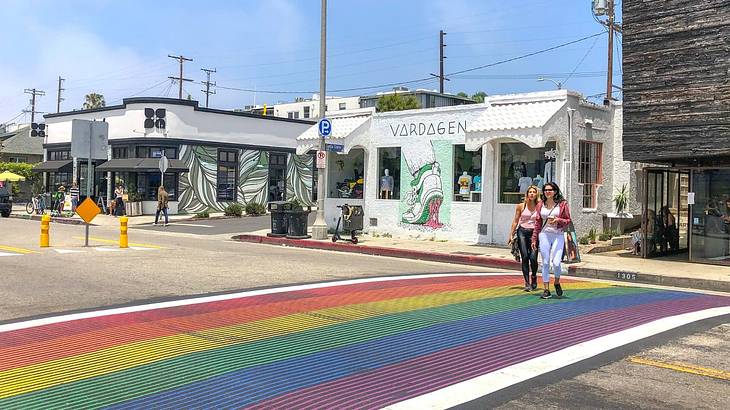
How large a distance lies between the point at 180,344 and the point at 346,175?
57.4 ft

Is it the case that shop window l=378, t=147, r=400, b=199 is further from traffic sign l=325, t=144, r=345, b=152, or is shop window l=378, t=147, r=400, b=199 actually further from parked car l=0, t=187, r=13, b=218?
parked car l=0, t=187, r=13, b=218

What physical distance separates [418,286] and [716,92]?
8713 mm

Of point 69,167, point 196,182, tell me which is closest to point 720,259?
point 196,182

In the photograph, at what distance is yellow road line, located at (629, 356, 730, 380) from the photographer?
5.62 metres

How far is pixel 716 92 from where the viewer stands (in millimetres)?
14281

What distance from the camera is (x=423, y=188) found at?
67.9ft

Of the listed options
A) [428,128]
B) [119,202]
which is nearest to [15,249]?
[428,128]

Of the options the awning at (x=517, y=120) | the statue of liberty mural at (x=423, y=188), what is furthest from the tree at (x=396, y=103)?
the awning at (x=517, y=120)

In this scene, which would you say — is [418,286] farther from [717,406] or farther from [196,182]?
[196,182]

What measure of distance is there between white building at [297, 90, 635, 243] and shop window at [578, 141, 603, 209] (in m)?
0.03

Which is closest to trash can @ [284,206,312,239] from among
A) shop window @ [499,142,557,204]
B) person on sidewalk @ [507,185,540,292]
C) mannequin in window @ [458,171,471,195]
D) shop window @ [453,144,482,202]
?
shop window @ [453,144,482,202]

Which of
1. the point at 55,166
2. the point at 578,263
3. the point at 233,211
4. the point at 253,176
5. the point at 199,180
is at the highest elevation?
the point at 55,166

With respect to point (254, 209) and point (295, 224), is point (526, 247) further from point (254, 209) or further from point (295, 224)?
point (254, 209)

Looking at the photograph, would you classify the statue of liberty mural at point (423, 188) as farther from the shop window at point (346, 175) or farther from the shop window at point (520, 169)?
the shop window at point (346, 175)
